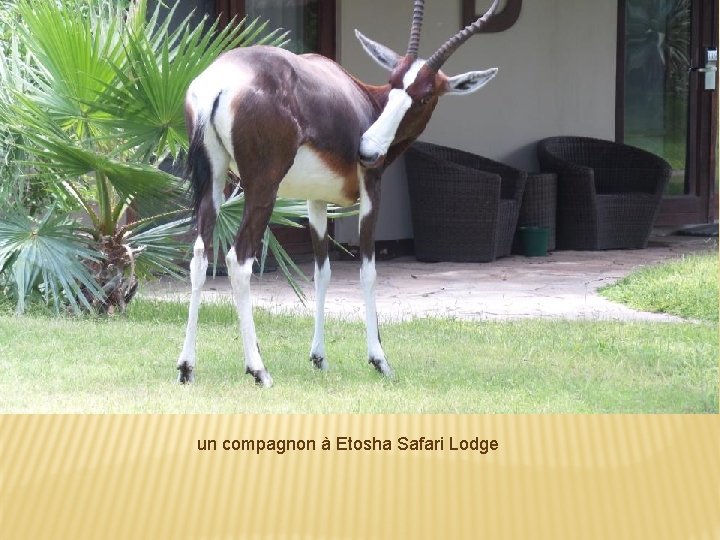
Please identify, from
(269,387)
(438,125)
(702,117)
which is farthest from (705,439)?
(702,117)

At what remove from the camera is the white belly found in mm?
5840

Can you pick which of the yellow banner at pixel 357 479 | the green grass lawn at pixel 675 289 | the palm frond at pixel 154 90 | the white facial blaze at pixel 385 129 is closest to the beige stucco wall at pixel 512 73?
the green grass lawn at pixel 675 289

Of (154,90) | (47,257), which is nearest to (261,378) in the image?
(154,90)

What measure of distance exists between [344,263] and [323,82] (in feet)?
15.7

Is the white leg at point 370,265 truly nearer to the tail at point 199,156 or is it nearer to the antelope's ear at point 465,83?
the antelope's ear at point 465,83

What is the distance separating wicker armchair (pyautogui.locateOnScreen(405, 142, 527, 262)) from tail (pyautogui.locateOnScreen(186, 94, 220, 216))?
16.1ft

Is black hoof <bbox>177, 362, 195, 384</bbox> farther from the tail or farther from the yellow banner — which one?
the yellow banner

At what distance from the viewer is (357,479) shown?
4.15 metres

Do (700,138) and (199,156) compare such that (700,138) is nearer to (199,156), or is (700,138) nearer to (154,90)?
(154,90)

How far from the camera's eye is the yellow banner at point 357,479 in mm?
3932

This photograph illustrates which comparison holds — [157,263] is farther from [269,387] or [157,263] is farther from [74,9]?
[269,387]

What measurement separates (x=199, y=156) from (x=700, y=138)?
8798mm

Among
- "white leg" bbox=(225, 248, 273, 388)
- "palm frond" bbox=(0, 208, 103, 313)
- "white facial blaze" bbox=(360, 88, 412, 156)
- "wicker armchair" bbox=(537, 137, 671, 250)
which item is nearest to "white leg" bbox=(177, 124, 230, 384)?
"white leg" bbox=(225, 248, 273, 388)

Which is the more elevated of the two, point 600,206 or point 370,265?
point 370,265
